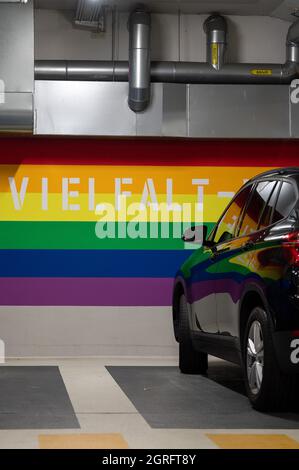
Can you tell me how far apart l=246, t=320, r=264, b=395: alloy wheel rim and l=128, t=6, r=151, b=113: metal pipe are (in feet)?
16.2

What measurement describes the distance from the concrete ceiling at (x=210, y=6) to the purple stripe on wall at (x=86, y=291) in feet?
11.3

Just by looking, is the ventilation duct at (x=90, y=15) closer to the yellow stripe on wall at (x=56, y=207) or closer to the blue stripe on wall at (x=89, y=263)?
the yellow stripe on wall at (x=56, y=207)

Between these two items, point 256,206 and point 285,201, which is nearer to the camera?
point 285,201

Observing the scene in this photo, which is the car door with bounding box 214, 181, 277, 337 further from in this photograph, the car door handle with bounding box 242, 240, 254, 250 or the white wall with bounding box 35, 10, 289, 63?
the white wall with bounding box 35, 10, 289, 63

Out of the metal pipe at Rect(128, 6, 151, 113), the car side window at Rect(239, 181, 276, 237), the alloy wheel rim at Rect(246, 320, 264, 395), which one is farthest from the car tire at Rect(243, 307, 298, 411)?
the metal pipe at Rect(128, 6, 151, 113)

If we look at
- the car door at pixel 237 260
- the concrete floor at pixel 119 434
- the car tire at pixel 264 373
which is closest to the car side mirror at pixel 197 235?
the car door at pixel 237 260

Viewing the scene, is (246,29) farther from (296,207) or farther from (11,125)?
(296,207)

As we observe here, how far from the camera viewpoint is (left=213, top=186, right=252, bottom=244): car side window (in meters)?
7.83

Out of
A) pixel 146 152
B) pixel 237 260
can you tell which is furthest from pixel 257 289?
pixel 146 152

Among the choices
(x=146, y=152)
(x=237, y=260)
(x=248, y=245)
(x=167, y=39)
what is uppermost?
(x=167, y=39)

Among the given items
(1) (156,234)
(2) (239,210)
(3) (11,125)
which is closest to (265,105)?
(1) (156,234)

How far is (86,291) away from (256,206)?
16.2 ft

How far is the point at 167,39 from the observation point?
461 inches

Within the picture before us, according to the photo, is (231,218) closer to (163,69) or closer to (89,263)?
(163,69)
